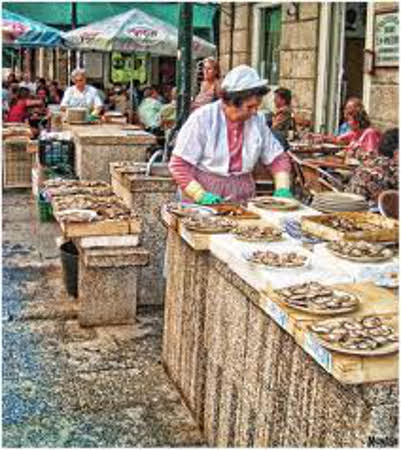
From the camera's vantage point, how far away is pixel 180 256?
5102 millimetres

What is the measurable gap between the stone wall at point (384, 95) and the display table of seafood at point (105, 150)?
10.6 feet

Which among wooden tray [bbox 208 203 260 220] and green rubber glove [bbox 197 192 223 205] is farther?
green rubber glove [bbox 197 192 223 205]

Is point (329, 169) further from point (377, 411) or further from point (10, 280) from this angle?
point (377, 411)

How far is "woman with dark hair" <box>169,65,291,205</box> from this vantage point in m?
5.41

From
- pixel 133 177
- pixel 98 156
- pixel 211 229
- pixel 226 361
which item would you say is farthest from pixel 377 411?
pixel 98 156

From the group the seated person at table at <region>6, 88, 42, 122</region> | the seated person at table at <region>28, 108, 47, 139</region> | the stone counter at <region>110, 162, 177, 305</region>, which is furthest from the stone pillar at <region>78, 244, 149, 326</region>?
the seated person at table at <region>6, 88, 42, 122</region>

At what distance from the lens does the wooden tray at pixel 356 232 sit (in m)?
4.29

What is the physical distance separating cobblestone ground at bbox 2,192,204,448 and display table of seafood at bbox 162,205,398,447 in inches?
8.7

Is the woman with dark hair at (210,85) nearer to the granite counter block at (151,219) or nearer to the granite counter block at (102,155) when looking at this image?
the granite counter block at (102,155)

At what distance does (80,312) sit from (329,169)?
3475 millimetres

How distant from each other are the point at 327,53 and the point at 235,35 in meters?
4.52

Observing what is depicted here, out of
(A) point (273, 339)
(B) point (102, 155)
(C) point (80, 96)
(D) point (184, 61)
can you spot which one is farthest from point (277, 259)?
(C) point (80, 96)

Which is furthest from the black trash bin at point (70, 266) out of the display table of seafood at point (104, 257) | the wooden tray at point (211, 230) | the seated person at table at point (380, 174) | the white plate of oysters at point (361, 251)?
the white plate of oysters at point (361, 251)

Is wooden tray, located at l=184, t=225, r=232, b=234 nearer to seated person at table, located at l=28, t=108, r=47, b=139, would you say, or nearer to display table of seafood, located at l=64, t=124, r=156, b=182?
display table of seafood, located at l=64, t=124, r=156, b=182
